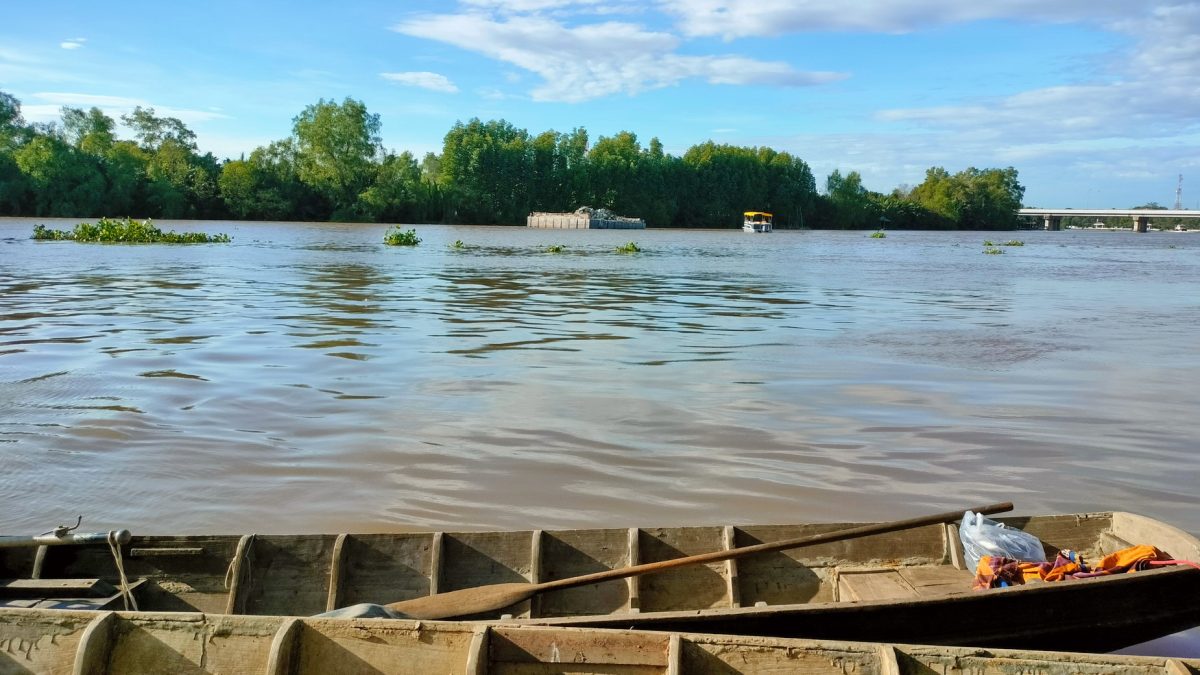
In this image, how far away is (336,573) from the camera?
551 cm

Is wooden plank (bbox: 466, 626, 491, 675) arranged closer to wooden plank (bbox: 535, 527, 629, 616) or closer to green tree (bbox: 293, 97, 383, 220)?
wooden plank (bbox: 535, 527, 629, 616)

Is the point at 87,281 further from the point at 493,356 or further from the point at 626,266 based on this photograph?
the point at 626,266

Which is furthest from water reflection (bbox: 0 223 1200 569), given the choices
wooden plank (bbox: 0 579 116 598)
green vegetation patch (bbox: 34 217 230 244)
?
green vegetation patch (bbox: 34 217 230 244)

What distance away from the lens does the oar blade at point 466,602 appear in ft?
17.0

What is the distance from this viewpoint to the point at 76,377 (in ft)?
41.8

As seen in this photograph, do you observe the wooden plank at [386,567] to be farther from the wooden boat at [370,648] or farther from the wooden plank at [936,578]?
the wooden plank at [936,578]

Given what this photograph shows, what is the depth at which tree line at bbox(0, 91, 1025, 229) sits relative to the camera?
89.3 meters

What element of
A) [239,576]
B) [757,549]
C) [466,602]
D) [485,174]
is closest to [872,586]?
[757,549]

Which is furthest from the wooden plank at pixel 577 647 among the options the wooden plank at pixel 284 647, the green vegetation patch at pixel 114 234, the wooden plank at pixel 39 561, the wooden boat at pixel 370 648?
the green vegetation patch at pixel 114 234

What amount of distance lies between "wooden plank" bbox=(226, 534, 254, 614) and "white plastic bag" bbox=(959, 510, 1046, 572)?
14.6ft

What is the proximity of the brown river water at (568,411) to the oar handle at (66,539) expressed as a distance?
2382 mm

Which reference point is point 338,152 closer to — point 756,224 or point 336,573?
point 756,224

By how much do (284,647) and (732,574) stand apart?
2.84 metres

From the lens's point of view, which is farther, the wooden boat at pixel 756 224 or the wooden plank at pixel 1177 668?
the wooden boat at pixel 756 224
